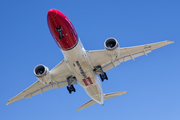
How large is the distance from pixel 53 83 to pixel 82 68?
18.6 ft

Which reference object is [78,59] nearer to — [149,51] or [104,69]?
[104,69]

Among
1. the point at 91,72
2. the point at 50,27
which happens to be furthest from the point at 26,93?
the point at 50,27

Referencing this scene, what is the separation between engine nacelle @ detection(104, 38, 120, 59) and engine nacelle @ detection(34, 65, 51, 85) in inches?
229

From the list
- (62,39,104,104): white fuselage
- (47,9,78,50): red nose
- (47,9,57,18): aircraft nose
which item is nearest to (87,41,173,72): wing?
(62,39,104,104): white fuselage

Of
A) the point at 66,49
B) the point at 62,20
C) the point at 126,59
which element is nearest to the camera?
the point at 62,20

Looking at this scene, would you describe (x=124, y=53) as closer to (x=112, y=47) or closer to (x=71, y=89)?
(x=112, y=47)

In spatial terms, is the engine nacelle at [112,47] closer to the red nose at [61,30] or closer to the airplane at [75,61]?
the airplane at [75,61]

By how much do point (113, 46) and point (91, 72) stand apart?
328 cm

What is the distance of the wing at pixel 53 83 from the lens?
65.6 feet

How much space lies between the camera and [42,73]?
18.6m

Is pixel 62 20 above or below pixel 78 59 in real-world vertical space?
above

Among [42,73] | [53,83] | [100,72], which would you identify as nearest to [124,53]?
[100,72]

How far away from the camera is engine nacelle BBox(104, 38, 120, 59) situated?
17.5m

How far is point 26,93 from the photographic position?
23000 mm
